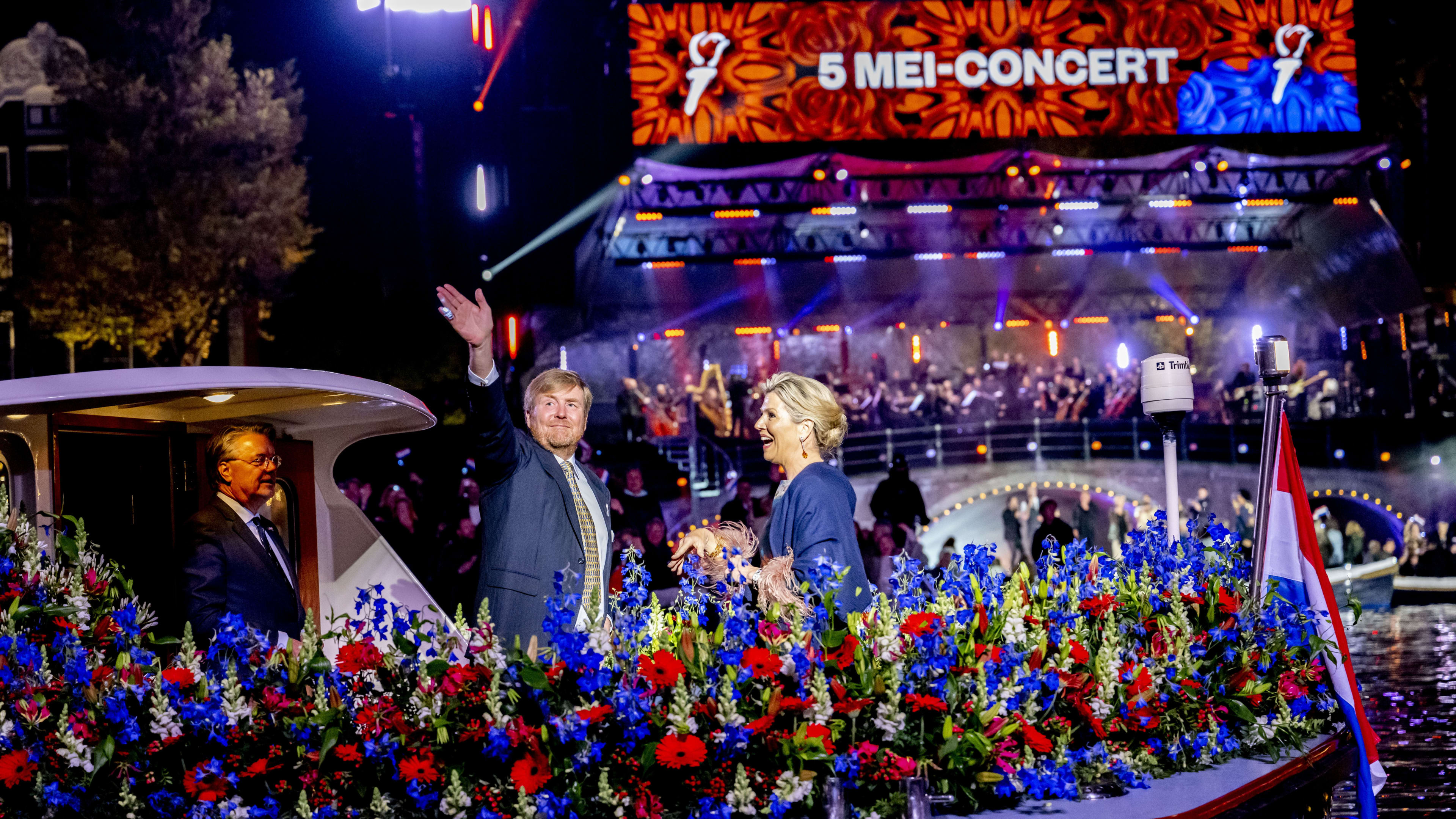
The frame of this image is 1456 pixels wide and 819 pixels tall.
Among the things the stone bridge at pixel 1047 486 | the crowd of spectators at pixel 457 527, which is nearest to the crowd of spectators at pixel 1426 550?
the stone bridge at pixel 1047 486

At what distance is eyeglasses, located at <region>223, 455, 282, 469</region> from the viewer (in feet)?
11.8

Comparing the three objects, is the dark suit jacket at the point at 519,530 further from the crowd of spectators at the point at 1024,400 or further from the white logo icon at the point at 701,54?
the white logo icon at the point at 701,54

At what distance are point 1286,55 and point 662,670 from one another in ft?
58.9

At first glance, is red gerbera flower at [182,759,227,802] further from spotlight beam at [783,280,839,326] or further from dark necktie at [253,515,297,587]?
spotlight beam at [783,280,839,326]

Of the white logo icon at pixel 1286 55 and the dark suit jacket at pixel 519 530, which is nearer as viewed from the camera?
the dark suit jacket at pixel 519 530

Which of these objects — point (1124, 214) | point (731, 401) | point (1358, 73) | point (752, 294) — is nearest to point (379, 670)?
point (731, 401)

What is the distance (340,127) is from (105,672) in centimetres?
2265

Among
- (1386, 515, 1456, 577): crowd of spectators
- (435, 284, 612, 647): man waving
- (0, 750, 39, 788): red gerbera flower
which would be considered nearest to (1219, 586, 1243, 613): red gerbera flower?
(435, 284, 612, 647): man waving

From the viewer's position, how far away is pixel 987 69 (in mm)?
17062

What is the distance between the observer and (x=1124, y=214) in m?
18.0

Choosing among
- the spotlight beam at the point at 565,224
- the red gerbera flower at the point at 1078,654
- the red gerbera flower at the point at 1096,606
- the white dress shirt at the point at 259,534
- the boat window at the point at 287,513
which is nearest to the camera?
the red gerbera flower at the point at 1078,654

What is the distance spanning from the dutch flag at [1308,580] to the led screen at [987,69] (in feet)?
42.6

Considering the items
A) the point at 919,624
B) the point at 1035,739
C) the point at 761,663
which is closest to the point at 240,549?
the point at 761,663

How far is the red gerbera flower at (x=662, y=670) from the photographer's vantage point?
249cm
